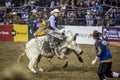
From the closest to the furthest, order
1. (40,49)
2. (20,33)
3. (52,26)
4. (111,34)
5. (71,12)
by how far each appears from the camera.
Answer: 1. (40,49)
2. (52,26)
3. (111,34)
4. (71,12)
5. (20,33)

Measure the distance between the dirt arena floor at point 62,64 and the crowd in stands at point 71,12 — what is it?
6.34 ft

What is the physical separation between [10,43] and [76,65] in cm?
798

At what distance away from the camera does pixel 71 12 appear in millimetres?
20688

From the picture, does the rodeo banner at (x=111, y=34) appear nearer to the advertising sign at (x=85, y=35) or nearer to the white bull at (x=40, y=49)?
the advertising sign at (x=85, y=35)

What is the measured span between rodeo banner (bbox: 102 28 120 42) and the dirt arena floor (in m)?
0.72

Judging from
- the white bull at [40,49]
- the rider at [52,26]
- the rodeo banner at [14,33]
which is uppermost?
the rider at [52,26]

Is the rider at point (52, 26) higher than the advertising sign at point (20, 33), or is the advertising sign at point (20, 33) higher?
the rider at point (52, 26)

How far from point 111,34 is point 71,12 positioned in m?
3.04

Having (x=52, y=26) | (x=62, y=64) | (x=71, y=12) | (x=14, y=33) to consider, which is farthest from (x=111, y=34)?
(x=52, y=26)

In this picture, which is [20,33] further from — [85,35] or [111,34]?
[111,34]

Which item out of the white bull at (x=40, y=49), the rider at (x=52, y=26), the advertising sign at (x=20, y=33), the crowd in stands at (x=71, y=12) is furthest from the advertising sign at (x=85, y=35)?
the white bull at (x=40, y=49)

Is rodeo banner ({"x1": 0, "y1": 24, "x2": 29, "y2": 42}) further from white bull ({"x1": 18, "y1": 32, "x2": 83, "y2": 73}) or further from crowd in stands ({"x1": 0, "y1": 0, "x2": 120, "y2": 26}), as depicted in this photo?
white bull ({"x1": 18, "y1": 32, "x2": 83, "y2": 73})

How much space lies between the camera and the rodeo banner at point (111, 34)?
18.8 metres

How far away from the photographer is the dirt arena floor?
10.9 meters
